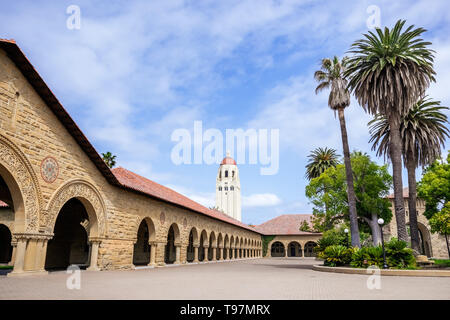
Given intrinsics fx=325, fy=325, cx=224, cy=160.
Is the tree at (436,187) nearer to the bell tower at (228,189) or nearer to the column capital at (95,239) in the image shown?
the column capital at (95,239)

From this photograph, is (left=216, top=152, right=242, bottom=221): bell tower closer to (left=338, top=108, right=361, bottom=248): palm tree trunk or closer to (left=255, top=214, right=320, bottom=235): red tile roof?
(left=255, top=214, right=320, bottom=235): red tile roof

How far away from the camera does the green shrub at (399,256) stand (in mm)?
17797

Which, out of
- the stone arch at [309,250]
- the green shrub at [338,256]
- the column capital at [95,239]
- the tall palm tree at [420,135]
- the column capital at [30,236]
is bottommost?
the stone arch at [309,250]

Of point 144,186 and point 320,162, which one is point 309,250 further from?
point 144,186

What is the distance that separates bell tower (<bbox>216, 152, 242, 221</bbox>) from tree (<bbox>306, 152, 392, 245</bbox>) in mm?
69908

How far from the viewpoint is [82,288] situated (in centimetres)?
907

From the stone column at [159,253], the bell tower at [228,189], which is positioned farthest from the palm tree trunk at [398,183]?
the bell tower at [228,189]

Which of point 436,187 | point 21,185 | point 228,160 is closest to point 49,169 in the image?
point 21,185

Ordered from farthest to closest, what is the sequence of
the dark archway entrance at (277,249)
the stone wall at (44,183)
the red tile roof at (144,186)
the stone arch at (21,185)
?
the dark archway entrance at (277,249)
the red tile roof at (144,186)
the stone wall at (44,183)
the stone arch at (21,185)

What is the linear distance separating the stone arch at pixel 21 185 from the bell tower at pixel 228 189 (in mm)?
89335
